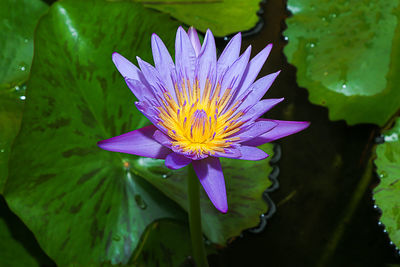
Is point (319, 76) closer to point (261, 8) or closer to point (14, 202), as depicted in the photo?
Result: point (261, 8)

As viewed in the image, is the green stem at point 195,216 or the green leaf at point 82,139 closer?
the green stem at point 195,216

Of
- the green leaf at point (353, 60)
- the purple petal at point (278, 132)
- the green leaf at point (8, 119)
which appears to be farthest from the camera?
the green leaf at point (353, 60)

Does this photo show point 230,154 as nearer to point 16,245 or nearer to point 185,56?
point 185,56

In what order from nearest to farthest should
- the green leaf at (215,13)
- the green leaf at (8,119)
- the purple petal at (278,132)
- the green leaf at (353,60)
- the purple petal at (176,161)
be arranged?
1. the purple petal at (176,161)
2. the purple petal at (278,132)
3. the green leaf at (8,119)
4. the green leaf at (353,60)
5. the green leaf at (215,13)

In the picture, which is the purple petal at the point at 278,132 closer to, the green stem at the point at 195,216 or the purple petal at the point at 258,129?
the purple petal at the point at 258,129

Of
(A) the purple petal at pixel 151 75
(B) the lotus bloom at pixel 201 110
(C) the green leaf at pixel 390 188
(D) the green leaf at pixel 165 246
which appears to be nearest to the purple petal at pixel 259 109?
(B) the lotus bloom at pixel 201 110

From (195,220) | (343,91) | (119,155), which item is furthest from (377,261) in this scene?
(119,155)

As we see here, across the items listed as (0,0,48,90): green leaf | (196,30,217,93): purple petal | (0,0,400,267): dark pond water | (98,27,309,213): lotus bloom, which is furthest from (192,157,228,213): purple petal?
(0,0,48,90): green leaf

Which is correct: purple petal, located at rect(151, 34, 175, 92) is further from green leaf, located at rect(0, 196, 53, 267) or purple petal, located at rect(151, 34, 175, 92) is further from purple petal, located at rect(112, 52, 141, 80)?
green leaf, located at rect(0, 196, 53, 267)
